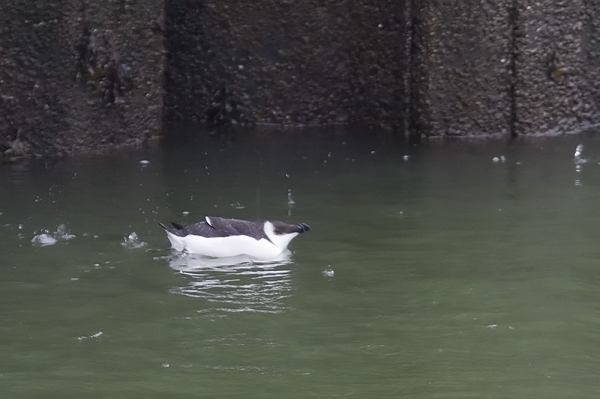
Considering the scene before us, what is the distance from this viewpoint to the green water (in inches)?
186

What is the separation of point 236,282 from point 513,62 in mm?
4838

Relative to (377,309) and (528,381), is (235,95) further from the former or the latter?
(528,381)

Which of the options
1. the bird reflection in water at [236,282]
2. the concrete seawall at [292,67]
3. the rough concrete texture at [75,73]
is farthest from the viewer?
the concrete seawall at [292,67]

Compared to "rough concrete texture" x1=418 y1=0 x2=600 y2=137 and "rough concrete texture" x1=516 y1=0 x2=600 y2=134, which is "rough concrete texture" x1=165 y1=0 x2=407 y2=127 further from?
"rough concrete texture" x1=516 y1=0 x2=600 y2=134

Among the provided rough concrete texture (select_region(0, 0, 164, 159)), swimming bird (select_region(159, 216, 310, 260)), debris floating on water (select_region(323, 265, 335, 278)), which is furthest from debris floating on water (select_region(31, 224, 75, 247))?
rough concrete texture (select_region(0, 0, 164, 159))

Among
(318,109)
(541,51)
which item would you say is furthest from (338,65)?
Result: (541,51)

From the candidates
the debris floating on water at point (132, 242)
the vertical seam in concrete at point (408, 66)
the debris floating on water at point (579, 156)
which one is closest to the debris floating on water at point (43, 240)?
the debris floating on water at point (132, 242)

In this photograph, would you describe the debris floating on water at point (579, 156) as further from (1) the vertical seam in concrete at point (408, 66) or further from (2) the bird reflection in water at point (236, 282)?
(2) the bird reflection in water at point (236, 282)

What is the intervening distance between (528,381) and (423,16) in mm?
5859

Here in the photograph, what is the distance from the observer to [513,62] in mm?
10062

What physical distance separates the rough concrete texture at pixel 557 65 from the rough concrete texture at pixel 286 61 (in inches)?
48.2

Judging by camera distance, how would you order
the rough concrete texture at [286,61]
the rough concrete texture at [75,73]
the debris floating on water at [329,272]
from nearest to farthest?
the debris floating on water at [329,272] → the rough concrete texture at [75,73] → the rough concrete texture at [286,61]

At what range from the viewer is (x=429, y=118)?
1013cm

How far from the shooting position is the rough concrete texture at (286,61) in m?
10.7
